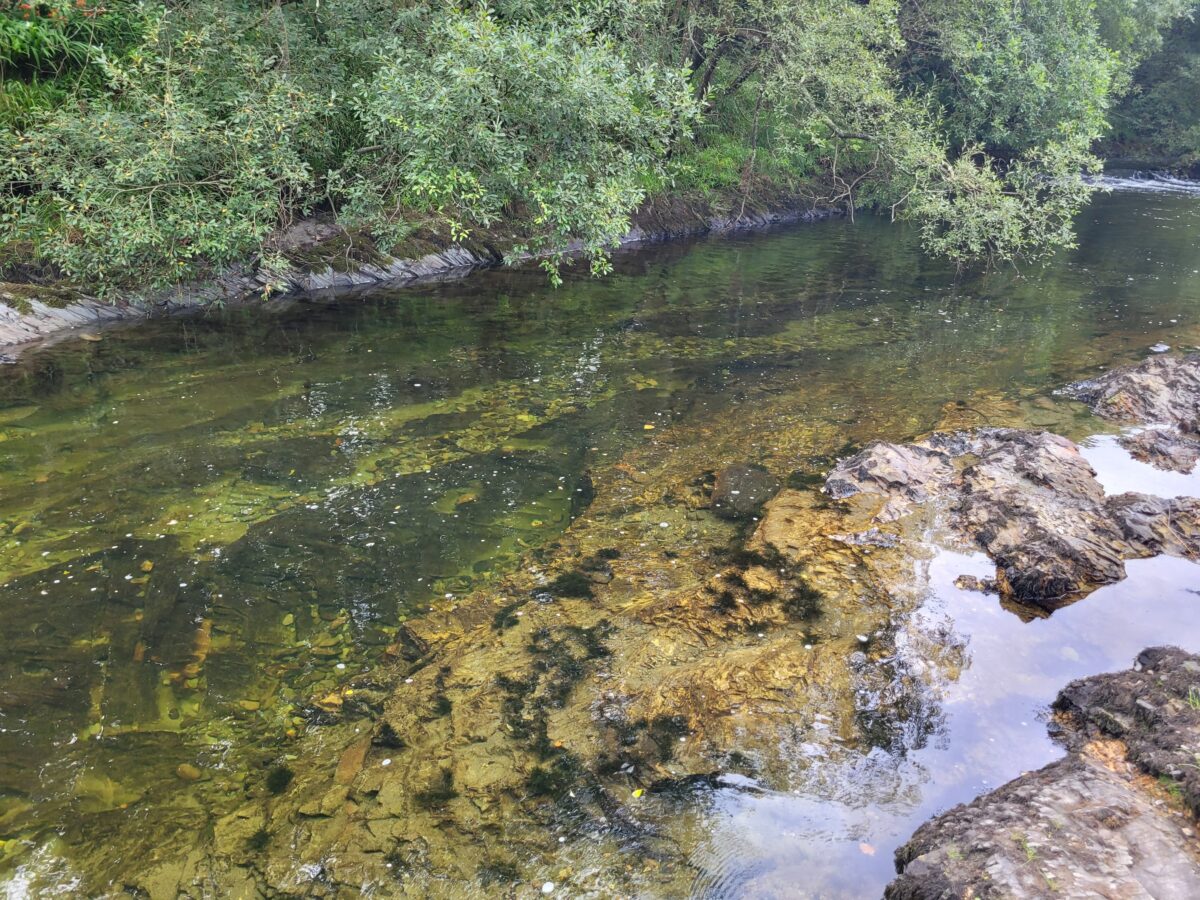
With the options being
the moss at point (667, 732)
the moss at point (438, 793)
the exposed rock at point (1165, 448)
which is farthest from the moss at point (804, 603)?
the exposed rock at point (1165, 448)

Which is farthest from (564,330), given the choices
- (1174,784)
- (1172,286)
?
(1172,286)

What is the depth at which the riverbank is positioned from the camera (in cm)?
1359

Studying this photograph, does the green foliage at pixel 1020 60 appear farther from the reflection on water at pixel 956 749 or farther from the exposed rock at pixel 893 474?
the reflection on water at pixel 956 749

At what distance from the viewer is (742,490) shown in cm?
898

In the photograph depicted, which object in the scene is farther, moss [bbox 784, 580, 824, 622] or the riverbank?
the riverbank

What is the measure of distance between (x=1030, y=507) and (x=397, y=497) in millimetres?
6672

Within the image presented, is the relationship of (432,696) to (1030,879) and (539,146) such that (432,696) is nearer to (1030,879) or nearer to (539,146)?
(1030,879)

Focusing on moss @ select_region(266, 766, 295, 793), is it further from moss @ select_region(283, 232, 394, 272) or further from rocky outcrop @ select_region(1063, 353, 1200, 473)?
moss @ select_region(283, 232, 394, 272)

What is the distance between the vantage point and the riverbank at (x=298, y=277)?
13.6 m

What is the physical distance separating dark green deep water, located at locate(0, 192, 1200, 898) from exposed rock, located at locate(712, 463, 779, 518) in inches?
13.5

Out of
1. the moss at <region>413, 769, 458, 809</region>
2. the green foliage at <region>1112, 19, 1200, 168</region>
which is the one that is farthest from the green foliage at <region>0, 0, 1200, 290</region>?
the green foliage at <region>1112, 19, 1200, 168</region>

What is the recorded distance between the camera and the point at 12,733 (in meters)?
5.48

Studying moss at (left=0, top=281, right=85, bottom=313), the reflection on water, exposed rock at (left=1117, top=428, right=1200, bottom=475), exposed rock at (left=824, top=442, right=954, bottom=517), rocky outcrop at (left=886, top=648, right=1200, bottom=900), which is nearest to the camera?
rocky outcrop at (left=886, top=648, right=1200, bottom=900)

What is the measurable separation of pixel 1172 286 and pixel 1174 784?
19.3 m
